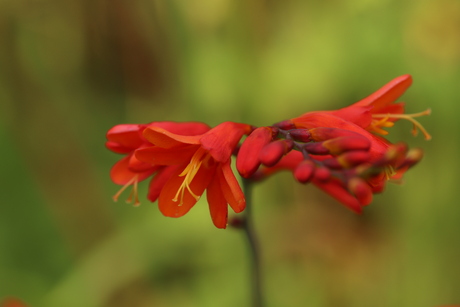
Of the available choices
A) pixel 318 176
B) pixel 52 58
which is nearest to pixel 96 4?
pixel 52 58

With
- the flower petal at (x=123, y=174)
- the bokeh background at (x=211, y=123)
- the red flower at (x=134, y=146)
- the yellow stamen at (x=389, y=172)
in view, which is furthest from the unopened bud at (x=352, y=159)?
the bokeh background at (x=211, y=123)

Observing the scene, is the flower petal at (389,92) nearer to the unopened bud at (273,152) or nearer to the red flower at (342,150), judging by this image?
the red flower at (342,150)

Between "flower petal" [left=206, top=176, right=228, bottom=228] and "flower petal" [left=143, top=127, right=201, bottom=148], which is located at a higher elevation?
"flower petal" [left=143, top=127, right=201, bottom=148]

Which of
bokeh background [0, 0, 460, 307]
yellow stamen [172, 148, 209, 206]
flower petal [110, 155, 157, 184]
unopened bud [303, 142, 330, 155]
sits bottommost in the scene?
bokeh background [0, 0, 460, 307]

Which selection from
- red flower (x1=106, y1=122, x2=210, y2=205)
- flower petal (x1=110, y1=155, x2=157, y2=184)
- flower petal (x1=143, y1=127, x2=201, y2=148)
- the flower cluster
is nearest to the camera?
the flower cluster

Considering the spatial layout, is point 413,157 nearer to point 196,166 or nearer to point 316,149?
point 316,149

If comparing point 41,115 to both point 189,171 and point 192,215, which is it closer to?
point 192,215

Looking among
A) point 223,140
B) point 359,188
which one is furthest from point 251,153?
point 359,188

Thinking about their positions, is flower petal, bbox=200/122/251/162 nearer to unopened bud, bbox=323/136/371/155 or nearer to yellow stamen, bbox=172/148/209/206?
yellow stamen, bbox=172/148/209/206

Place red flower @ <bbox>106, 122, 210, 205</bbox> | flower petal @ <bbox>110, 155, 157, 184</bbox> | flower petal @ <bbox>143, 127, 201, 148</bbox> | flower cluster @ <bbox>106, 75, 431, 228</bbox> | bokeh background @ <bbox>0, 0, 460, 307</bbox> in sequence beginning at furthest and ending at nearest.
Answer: bokeh background @ <bbox>0, 0, 460, 307</bbox> → flower petal @ <bbox>110, 155, 157, 184</bbox> → red flower @ <bbox>106, 122, 210, 205</bbox> → flower petal @ <bbox>143, 127, 201, 148</bbox> → flower cluster @ <bbox>106, 75, 431, 228</bbox>

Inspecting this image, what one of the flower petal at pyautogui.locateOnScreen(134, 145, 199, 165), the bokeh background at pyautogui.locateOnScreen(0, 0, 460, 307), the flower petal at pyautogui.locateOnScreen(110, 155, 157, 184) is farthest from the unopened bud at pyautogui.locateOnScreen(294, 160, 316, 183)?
the bokeh background at pyautogui.locateOnScreen(0, 0, 460, 307)
